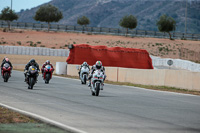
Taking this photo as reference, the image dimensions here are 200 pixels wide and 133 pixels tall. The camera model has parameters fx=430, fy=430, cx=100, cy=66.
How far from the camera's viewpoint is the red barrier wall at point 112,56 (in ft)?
122

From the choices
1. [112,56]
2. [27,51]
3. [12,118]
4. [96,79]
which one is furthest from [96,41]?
[12,118]

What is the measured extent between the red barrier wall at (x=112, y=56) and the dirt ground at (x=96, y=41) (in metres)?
39.9

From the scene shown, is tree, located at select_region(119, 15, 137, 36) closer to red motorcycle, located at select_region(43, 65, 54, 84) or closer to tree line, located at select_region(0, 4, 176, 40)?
tree line, located at select_region(0, 4, 176, 40)

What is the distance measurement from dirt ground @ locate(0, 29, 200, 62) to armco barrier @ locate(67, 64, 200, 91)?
1933 inches

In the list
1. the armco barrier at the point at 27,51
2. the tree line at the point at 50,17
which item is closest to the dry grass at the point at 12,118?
the armco barrier at the point at 27,51

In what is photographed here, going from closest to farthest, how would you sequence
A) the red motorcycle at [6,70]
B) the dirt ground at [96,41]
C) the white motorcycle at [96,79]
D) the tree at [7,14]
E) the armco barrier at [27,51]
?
the white motorcycle at [96,79] → the red motorcycle at [6,70] → the armco barrier at [27,51] → the dirt ground at [96,41] → the tree at [7,14]

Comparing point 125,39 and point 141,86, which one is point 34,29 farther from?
point 141,86

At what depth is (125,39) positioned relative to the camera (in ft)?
310

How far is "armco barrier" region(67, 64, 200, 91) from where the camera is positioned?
22.4 m

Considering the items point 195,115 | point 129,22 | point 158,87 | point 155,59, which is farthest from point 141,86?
point 129,22

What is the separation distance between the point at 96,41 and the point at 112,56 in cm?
5152

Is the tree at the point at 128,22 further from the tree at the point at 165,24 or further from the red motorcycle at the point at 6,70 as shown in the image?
the red motorcycle at the point at 6,70

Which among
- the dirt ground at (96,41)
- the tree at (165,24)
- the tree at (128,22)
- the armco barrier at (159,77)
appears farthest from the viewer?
the tree at (128,22)

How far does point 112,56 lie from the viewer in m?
37.5
